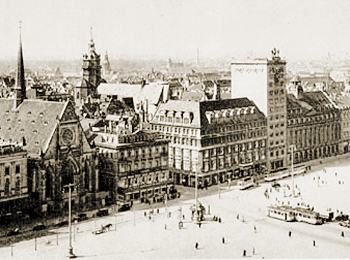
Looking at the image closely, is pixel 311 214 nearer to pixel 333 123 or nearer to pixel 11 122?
pixel 11 122

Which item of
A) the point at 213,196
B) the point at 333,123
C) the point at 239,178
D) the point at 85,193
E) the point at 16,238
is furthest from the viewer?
the point at 333,123

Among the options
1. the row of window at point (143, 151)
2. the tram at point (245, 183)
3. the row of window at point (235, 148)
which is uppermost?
the row of window at point (143, 151)

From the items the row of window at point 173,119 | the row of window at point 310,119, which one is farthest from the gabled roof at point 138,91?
the row of window at point 310,119

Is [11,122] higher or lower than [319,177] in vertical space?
higher

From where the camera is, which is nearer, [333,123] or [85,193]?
[85,193]

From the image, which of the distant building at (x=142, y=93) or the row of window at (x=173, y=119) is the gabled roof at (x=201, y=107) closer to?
the row of window at (x=173, y=119)

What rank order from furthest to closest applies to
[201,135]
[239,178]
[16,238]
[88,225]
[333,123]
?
[333,123] < [239,178] < [201,135] < [88,225] < [16,238]

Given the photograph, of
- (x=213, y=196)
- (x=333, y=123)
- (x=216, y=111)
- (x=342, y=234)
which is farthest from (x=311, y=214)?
(x=333, y=123)
